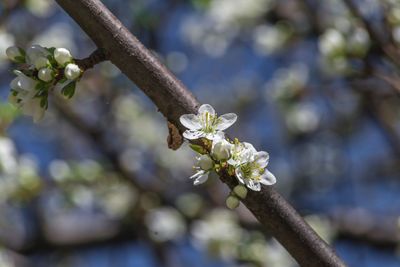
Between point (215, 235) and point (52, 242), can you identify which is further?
point (52, 242)

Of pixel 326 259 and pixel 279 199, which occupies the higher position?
pixel 279 199

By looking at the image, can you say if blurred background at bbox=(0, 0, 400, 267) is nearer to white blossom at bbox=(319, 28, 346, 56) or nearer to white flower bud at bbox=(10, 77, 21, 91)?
white blossom at bbox=(319, 28, 346, 56)

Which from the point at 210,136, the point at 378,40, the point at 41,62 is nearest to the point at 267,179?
the point at 210,136

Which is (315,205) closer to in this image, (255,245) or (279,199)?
(255,245)

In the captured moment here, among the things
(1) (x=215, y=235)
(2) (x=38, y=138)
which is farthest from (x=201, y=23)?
(1) (x=215, y=235)

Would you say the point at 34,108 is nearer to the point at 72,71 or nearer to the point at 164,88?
the point at 72,71

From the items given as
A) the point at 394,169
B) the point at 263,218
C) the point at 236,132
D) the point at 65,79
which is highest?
the point at 65,79
